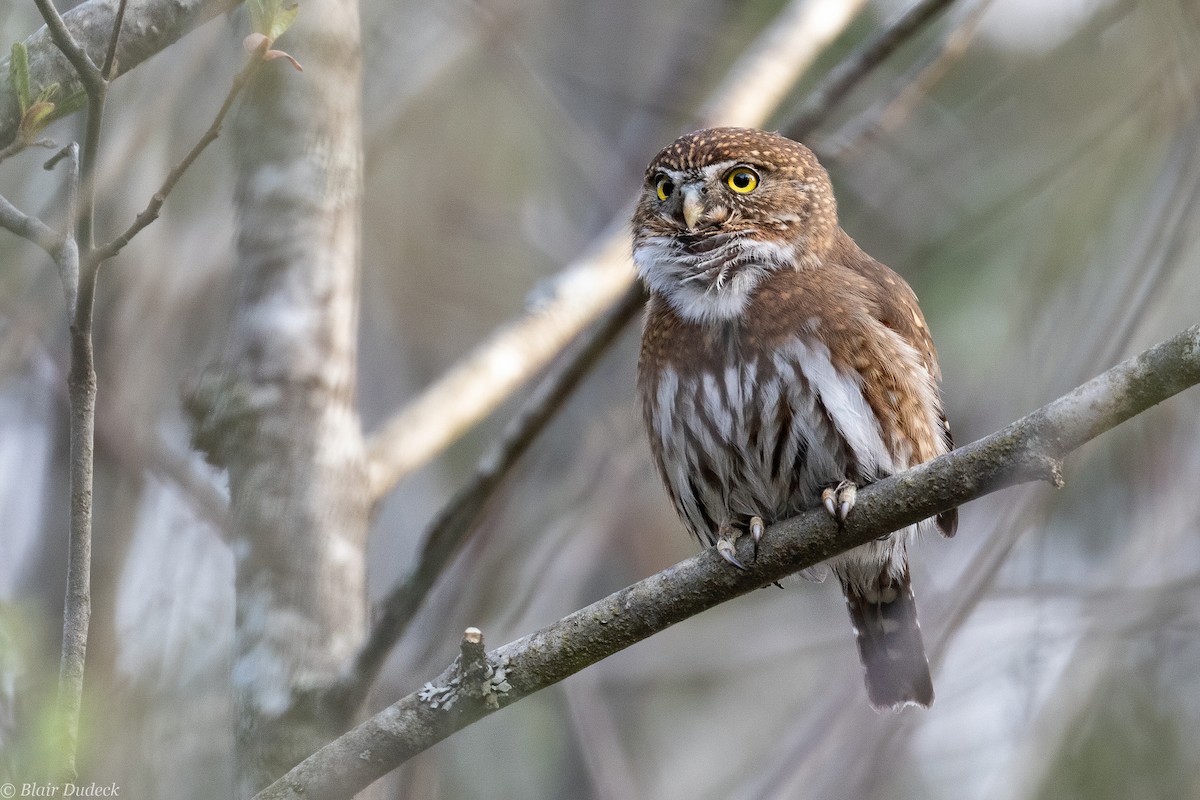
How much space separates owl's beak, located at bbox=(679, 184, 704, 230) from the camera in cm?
493

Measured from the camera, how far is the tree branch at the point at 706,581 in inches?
117

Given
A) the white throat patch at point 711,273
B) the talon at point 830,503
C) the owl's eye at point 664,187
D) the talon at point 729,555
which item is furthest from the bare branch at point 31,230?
the owl's eye at point 664,187

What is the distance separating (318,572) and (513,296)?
610 centimetres

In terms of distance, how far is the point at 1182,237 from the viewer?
5.45m

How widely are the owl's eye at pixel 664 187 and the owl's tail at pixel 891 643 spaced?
1829mm

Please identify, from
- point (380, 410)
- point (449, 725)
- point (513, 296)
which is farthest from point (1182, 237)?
point (513, 296)

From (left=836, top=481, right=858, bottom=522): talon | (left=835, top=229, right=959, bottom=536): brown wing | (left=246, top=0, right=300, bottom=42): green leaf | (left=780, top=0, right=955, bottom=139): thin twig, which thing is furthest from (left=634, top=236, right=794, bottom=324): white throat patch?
(left=246, top=0, right=300, bottom=42): green leaf

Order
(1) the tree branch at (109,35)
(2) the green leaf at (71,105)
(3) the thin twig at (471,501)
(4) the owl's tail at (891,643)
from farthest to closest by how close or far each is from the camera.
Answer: (4) the owl's tail at (891,643), (3) the thin twig at (471,501), (1) the tree branch at (109,35), (2) the green leaf at (71,105)

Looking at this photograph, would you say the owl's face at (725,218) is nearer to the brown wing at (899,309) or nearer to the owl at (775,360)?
the owl at (775,360)

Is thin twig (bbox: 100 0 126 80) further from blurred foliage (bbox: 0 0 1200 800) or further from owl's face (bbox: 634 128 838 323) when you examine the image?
owl's face (bbox: 634 128 838 323)

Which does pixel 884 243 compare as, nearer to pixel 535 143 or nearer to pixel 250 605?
pixel 535 143

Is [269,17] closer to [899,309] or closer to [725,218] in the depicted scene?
[725,218]

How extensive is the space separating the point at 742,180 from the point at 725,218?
22cm

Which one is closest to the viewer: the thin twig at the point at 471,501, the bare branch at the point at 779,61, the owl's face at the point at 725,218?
the thin twig at the point at 471,501
